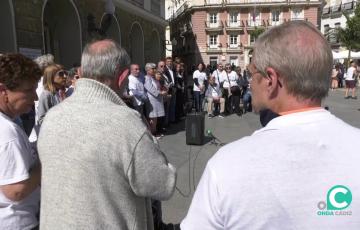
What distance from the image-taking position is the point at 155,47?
24391mm

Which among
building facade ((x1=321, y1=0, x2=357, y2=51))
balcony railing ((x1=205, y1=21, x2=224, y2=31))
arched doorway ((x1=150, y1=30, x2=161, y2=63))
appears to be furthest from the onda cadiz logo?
balcony railing ((x1=205, y1=21, x2=224, y2=31))

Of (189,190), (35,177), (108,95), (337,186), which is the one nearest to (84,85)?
(108,95)

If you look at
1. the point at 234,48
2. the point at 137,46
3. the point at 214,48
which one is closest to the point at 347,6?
the point at 234,48

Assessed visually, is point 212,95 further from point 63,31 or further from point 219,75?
point 63,31

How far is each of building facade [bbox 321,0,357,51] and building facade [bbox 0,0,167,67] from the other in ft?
109

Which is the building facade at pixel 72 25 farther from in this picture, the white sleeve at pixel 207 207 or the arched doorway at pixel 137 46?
the white sleeve at pixel 207 207

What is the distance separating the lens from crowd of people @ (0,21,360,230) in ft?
3.67

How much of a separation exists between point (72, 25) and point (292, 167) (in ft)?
44.1

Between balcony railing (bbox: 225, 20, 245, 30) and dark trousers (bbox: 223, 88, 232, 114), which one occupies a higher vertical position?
balcony railing (bbox: 225, 20, 245, 30)

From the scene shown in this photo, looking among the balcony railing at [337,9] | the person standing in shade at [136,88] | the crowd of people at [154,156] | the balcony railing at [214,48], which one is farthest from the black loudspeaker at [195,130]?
the balcony railing at [214,48]

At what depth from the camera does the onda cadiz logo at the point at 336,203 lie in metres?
1.12

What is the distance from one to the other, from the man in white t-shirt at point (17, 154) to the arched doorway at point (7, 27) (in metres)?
8.13

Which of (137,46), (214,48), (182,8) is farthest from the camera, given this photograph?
(182,8)

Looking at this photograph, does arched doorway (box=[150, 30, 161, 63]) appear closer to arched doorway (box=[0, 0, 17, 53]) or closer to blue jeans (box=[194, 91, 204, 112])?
blue jeans (box=[194, 91, 204, 112])
